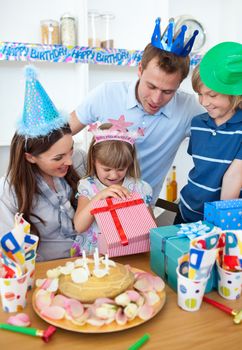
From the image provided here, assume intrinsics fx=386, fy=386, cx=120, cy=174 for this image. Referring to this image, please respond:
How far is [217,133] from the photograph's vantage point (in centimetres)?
150

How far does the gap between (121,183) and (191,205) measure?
0.99 ft

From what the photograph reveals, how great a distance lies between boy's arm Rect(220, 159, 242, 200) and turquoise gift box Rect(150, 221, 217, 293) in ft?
1.22

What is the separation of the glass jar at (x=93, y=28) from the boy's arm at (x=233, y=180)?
67.4 inches

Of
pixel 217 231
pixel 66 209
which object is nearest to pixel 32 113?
pixel 66 209

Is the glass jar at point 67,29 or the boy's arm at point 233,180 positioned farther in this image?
the glass jar at point 67,29

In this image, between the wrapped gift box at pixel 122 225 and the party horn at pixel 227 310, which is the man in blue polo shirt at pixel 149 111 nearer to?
the wrapped gift box at pixel 122 225

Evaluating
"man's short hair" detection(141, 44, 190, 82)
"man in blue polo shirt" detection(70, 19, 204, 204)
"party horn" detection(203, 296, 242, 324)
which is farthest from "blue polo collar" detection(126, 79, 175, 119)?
"party horn" detection(203, 296, 242, 324)

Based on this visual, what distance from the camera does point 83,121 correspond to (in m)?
2.00

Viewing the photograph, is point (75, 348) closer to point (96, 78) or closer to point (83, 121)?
point (83, 121)

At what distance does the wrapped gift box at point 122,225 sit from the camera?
120 centimetres

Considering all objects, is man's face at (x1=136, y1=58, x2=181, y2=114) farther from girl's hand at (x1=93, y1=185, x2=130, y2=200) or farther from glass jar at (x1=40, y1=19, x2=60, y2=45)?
glass jar at (x1=40, y1=19, x2=60, y2=45)

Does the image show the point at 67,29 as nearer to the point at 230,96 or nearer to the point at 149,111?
the point at 149,111

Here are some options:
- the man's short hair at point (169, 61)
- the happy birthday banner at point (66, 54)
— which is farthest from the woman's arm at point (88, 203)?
the happy birthday banner at point (66, 54)

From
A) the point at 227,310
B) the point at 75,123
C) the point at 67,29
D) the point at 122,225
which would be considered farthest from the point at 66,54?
the point at 227,310
